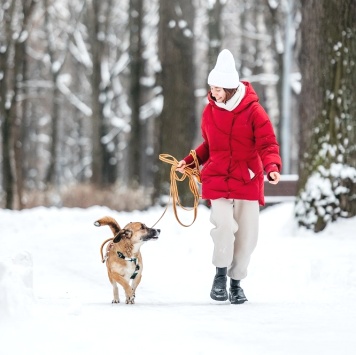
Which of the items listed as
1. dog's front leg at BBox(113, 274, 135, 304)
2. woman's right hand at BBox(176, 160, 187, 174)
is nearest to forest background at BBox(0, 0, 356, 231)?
woman's right hand at BBox(176, 160, 187, 174)

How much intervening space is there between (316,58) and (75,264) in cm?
385

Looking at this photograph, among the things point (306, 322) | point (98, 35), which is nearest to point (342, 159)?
point (306, 322)

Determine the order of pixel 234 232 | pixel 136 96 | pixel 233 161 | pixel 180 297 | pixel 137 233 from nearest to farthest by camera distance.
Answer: pixel 233 161
pixel 137 233
pixel 234 232
pixel 180 297
pixel 136 96

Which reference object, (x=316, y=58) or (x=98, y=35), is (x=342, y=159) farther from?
(x=98, y=35)

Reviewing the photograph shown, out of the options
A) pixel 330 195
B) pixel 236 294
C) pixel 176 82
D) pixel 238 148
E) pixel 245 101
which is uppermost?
pixel 245 101

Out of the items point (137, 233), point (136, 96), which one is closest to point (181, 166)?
point (137, 233)

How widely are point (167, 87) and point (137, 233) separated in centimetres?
1107

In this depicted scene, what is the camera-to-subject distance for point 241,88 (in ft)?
22.3

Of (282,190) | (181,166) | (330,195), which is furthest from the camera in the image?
(282,190)

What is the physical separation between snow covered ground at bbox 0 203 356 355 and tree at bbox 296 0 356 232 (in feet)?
0.93

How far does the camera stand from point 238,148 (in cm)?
673

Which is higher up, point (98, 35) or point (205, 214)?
point (98, 35)

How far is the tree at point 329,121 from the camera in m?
10.3

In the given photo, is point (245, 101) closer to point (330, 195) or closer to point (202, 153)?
point (202, 153)
